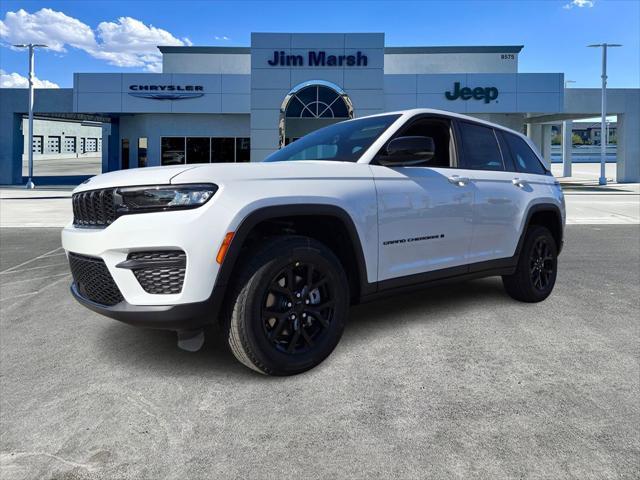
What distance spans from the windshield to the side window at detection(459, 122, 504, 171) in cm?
85

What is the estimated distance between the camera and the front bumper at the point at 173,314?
2.90 meters

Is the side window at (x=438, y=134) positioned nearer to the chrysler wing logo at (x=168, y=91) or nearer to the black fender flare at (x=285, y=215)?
the black fender flare at (x=285, y=215)

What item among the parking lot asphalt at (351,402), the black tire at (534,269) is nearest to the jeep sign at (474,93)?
the black tire at (534,269)

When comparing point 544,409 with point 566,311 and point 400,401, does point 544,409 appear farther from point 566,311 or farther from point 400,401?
point 566,311

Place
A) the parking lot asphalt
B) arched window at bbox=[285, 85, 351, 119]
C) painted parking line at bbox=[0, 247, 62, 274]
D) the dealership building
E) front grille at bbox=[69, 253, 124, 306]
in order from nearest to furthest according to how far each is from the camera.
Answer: the parking lot asphalt, front grille at bbox=[69, 253, 124, 306], painted parking line at bbox=[0, 247, 62, 274], arched window at bbox=[285, 85, 351, 119], the dealership building

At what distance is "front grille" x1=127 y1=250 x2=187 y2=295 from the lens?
113 inches

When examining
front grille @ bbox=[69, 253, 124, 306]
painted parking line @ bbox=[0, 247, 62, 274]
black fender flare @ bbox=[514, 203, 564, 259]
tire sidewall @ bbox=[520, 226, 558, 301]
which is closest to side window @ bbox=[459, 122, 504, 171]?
black fender flare @ bbox=[514, 203, 564, 259]

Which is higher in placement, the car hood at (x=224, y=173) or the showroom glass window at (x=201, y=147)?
the showroom glass window at (x=201, y=147)

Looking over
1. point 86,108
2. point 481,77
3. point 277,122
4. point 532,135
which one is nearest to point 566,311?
point 277,122

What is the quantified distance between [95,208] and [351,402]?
1928mm

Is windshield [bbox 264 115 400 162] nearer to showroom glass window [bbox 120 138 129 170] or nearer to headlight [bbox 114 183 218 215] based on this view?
headlight [bbox 114 183 218 215]

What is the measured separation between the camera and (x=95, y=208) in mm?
→ 3225

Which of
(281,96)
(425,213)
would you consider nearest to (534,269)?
(425,213)

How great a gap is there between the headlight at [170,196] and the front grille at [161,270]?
0.25m
